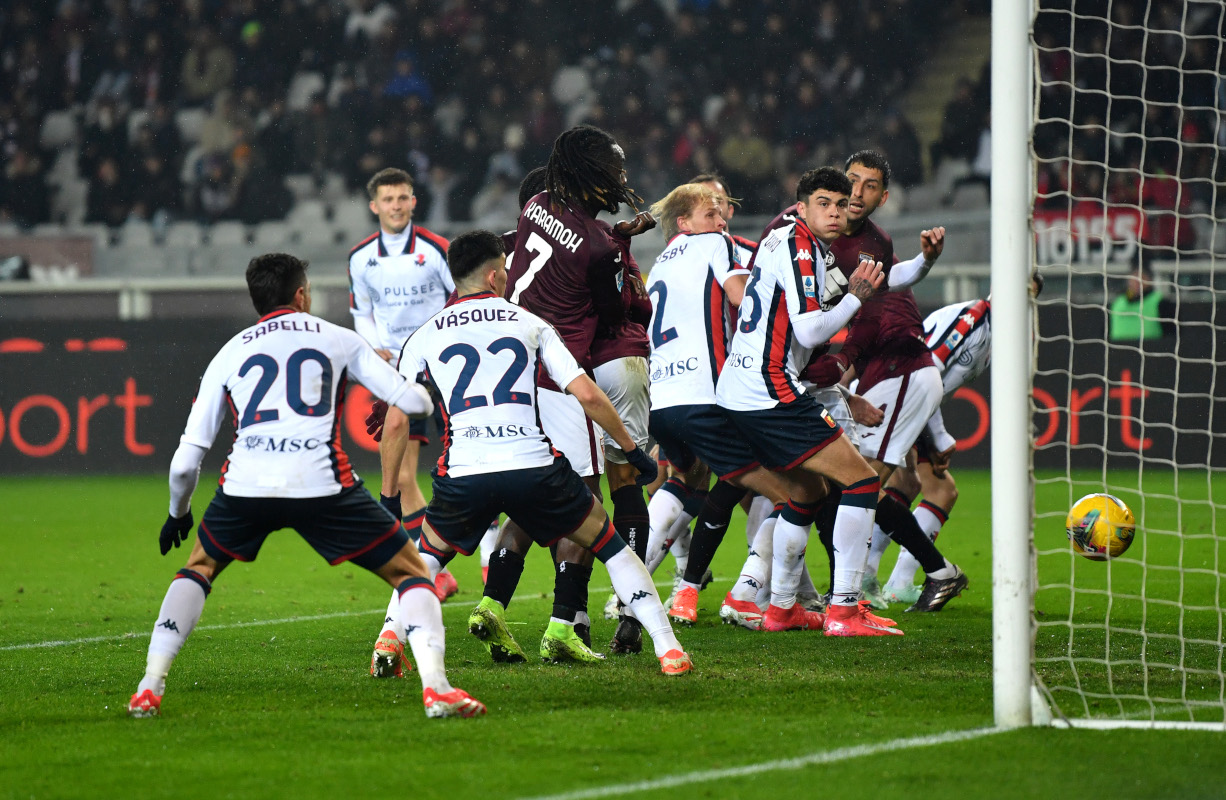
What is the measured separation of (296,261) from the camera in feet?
15.3

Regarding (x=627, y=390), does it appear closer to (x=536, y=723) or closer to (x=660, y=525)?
(x=660, y=525)

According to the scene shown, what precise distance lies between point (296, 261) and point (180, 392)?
10643mm

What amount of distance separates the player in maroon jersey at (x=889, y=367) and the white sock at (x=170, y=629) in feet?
11.5

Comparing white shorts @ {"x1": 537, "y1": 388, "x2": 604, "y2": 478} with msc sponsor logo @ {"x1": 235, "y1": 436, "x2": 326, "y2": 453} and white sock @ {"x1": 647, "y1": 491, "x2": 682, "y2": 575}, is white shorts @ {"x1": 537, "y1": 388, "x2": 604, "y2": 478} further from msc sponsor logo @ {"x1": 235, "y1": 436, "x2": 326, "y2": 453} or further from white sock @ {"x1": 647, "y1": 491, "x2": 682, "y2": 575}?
msc sponsor logo @ {"x1": 235, "y1": 436, "x2": 326, "y2": 453}

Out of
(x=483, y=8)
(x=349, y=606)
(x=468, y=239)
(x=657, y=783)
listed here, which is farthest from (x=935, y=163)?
(x=657, y=783)

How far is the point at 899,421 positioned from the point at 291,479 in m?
3.70

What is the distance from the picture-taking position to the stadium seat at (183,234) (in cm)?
1881

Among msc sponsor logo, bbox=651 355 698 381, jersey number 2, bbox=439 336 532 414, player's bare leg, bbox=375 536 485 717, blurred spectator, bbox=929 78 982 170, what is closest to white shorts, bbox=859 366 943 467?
msc sponsor logo, bbox=651 355 698 381

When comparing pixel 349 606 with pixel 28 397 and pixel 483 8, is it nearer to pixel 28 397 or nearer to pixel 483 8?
pixel 28 397

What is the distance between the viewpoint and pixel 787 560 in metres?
6.30

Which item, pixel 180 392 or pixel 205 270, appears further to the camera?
pixel 205 270

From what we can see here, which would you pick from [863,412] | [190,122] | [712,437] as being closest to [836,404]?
[863,412]

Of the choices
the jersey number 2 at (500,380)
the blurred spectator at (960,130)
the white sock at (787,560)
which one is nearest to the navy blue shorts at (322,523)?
the jersey number 2 at (500,380)

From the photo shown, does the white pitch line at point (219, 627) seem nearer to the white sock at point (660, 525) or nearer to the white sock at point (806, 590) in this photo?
the white sock at point (660, 525)
